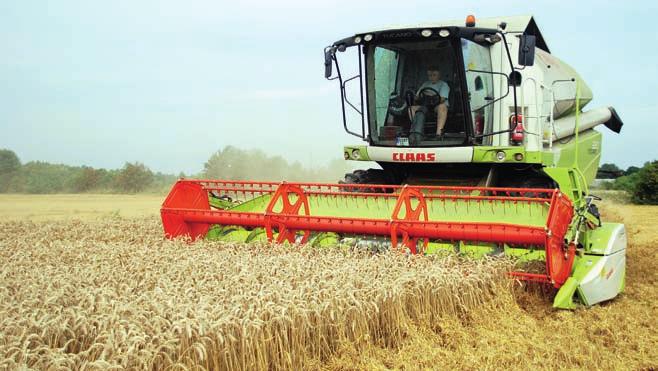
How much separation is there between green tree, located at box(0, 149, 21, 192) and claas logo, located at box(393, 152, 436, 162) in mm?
13903

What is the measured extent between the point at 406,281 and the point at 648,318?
1.79 m

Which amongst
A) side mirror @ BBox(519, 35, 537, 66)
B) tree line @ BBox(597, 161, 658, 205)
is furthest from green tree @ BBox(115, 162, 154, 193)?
side mirror @ BBox(519, 35, 537, 66)

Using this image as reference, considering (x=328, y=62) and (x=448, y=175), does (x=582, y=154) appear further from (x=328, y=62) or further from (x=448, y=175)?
(x=328, y=62)

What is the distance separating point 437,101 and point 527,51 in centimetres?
102

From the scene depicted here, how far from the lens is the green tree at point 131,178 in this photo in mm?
18484

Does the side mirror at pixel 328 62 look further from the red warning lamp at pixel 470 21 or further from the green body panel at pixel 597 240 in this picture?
the green body panel at pixel 597 240

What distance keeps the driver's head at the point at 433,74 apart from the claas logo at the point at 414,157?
698mm

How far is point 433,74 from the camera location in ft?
20.9

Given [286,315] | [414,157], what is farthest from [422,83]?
[286,315]

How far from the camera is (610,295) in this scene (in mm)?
4891

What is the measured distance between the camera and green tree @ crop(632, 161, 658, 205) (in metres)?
13.9

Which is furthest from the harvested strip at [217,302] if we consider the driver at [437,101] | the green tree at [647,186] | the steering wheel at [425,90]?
the green tree at [647,186]

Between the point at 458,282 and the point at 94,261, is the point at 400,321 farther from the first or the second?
the point at 94,261

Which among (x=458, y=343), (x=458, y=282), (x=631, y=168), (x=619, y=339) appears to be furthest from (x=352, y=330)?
(x=631, y=168)
